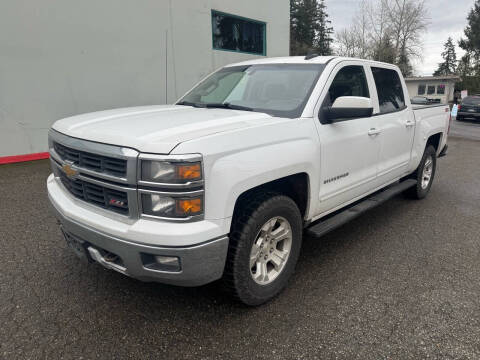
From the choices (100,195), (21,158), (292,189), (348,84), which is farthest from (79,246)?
(21,158)

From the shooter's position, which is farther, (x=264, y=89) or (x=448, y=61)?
(x=448, y=61)

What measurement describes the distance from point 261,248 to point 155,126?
3.81 ft

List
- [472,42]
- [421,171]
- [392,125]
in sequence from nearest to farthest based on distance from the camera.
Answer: [392,125] < [421,171] < [472,42]

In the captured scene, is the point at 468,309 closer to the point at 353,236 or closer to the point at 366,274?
the point at 366,274

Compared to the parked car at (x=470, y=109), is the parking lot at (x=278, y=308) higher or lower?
lower

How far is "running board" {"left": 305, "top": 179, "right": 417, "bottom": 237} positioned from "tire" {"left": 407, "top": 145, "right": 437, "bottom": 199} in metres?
0.33

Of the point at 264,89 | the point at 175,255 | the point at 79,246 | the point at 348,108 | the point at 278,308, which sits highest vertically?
the point at 264,89

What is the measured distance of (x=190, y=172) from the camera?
2041 millimetres

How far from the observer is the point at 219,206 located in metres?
2.17

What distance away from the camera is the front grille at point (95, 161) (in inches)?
84.5

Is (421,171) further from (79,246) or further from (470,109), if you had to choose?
(470,109)

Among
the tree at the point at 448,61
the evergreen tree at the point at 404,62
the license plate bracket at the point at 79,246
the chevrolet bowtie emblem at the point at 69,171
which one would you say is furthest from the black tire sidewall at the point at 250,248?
the tree at the point at 448,61

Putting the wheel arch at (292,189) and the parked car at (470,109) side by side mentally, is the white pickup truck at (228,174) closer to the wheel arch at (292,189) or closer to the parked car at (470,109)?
the wheel arch at (292,189)

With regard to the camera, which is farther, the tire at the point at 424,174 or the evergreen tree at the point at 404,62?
the evergreen tree at the point at 404,62
